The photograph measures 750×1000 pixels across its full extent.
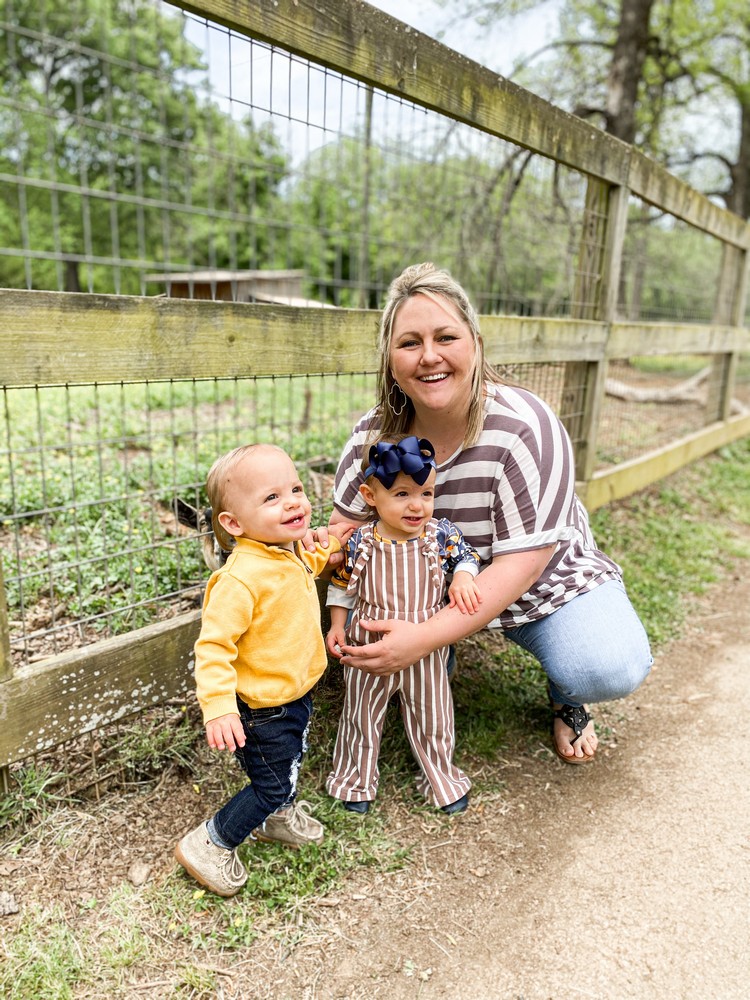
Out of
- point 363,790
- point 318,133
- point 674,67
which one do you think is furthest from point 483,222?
point 674,67

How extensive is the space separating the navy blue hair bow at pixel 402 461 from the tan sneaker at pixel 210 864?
37.1 inches

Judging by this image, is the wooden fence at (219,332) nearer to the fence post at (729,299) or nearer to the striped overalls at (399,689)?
the striped overalls at (399,689)

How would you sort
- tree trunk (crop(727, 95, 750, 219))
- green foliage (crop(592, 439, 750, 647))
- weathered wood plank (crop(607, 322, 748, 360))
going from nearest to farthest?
1. green foliage (crop(592, 439, 750, 647))
2. weathered wood plank (crop(607, 322, 748, 360))
3. tree trunk (crop(727, 95, 750, 219))

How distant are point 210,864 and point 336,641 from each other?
1.99 feet

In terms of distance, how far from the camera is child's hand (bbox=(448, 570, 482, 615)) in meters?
1.92

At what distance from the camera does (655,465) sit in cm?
510

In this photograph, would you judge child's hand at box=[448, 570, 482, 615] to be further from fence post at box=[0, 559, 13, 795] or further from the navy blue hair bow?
fence post at box=[0, 559, 13, 795]

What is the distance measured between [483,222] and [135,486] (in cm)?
278

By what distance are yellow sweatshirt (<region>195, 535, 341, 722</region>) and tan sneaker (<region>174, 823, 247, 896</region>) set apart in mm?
337

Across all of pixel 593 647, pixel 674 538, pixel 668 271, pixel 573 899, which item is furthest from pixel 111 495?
pixel 668 271

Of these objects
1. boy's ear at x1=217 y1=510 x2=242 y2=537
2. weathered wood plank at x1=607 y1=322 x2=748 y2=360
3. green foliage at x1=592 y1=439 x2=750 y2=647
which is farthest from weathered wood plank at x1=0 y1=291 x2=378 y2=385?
weathered wood plank at x1=607 y1=322 x2=748 y2=360

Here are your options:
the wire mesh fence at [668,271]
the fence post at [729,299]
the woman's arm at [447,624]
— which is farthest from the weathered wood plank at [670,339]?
the woman's arm at [447,624]

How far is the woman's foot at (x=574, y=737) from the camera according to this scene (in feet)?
7.55

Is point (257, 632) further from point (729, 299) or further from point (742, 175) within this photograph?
point (742, 175)
